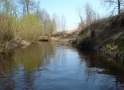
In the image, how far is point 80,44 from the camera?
2962 centimetres

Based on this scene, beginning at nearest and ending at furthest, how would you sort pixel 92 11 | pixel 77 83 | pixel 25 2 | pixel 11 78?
pixel 77 83 < pixel 11 78 < pixel 92 11 < pixel 25 2

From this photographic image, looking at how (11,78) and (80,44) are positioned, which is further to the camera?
(80,44)

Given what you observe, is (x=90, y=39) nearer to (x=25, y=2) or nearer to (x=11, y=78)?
(x=11, y=78)

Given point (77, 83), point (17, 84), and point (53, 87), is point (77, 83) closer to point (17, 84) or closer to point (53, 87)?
point (53, 87)

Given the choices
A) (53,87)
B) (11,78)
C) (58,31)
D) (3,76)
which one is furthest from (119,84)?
(58,31)

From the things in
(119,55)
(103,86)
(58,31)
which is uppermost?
(58,31)

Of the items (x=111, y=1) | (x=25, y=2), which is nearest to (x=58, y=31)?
(x=25, y=2)

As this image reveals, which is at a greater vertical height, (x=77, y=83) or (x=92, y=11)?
(x=92, y=11)

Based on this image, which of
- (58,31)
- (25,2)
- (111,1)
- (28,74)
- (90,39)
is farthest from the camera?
(58,31)

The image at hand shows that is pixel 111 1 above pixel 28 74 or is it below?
above

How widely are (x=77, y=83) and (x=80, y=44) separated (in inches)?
845

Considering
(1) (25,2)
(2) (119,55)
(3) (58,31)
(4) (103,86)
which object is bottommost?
(4) (103,86)

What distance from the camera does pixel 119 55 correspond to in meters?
13.4

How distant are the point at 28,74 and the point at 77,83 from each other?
3286mm
